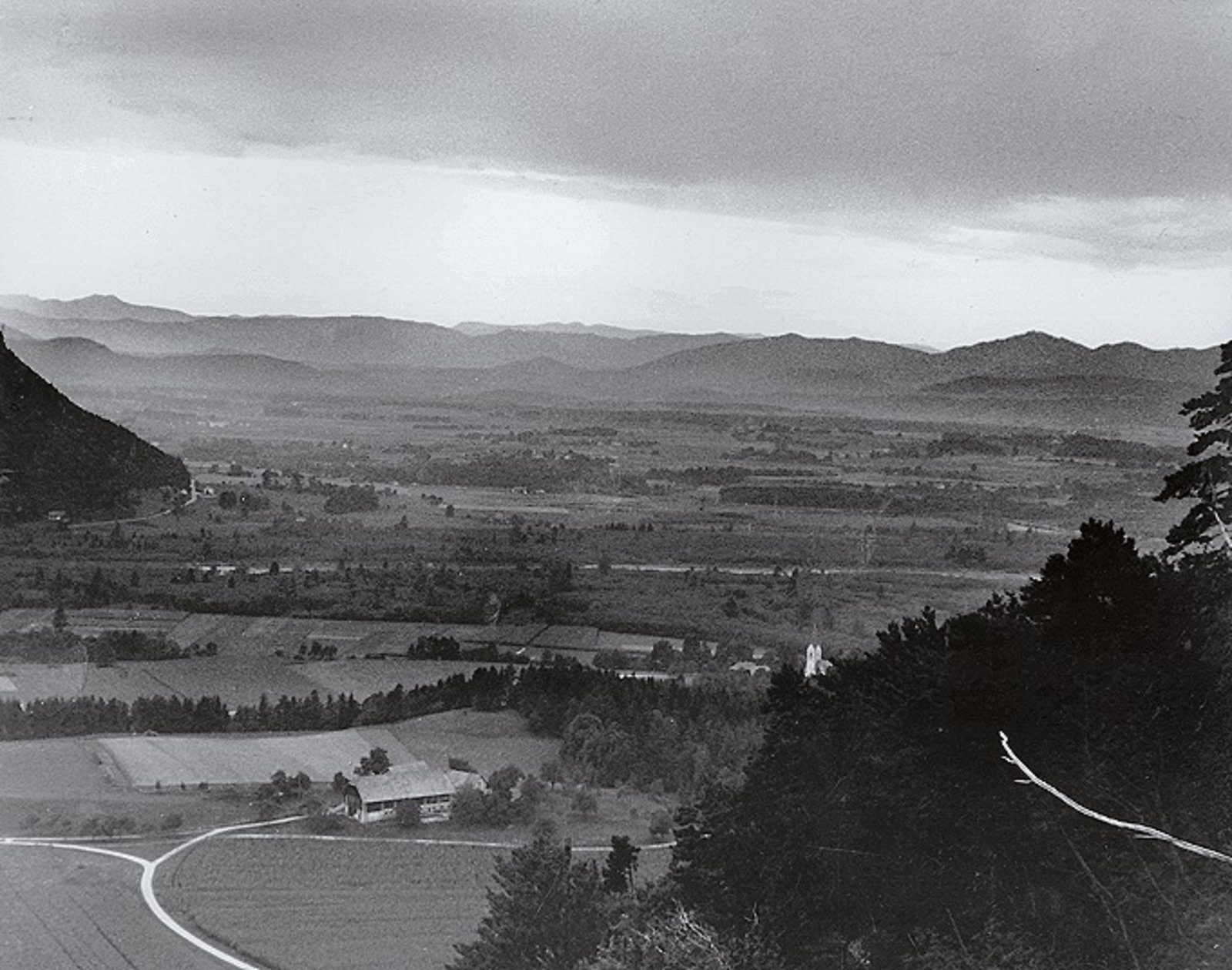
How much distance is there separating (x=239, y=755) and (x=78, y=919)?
10.5 m

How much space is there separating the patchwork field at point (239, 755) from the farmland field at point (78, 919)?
5379mm

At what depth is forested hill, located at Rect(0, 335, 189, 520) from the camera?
124ft

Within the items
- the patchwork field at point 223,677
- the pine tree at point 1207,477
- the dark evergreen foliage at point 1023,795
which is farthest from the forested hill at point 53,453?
the pine tree at point 1207,477

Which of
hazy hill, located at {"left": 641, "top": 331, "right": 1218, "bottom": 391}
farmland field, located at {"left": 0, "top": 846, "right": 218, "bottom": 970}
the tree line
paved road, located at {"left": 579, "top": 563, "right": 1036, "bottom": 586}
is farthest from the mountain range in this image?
farmland field, located at {"left": 0, "top": 846, "right": 218, "bottom": 970}

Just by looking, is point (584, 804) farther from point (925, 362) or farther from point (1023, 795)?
point (925, 362)

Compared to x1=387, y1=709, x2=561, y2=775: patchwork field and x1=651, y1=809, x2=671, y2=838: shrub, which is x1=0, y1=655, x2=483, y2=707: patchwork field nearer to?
x1=387, y1=709, x2=561, y2=775: patchwork field

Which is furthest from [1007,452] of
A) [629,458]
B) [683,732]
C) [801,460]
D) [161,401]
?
[161,401]

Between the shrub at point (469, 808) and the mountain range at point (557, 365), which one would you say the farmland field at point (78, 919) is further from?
the mountain range at point (557, 365)

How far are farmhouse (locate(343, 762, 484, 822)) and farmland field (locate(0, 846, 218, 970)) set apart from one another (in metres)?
4.66

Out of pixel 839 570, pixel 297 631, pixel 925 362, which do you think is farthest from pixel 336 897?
pixel 925 362

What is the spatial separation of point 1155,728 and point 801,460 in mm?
43702

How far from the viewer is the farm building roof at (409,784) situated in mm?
24344

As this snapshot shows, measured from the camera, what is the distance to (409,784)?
24859 mm

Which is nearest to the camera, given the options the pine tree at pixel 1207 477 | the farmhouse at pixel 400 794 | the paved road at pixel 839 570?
the pine tree at pixel 1207 477
